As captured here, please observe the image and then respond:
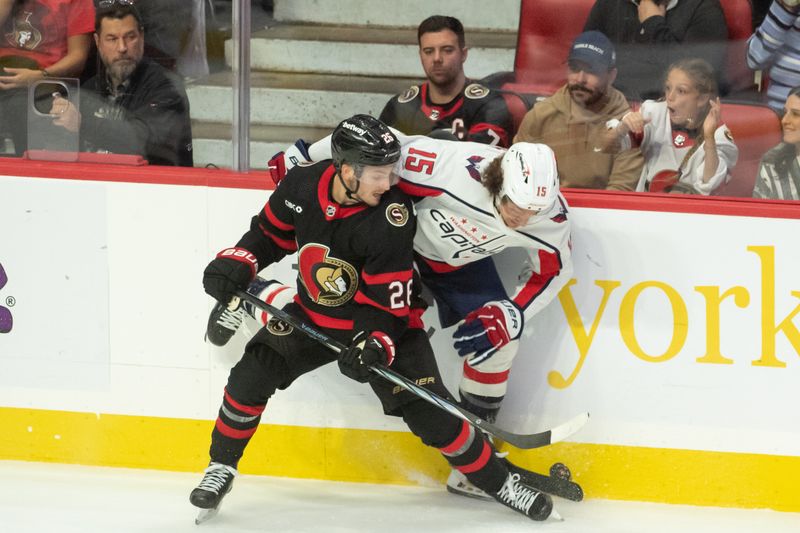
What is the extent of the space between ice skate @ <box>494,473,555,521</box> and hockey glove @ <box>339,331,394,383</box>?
551 millimetres

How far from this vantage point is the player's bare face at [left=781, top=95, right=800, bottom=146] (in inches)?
122

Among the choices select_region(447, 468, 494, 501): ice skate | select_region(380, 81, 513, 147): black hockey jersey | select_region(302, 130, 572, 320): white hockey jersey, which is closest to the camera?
select_region(302, 130, 572, 320): white hockey jersey

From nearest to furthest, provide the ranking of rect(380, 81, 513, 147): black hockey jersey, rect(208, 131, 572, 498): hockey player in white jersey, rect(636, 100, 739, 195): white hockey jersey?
1. rect(208, 131, 572, 498): hockey player in white jersey
2. rect(636, 100, 739, 195): white hockey jersey
3. rect(380, 81, 513, 147): black hockey jersey

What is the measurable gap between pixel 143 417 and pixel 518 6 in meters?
1.61

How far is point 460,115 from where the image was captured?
3.32m

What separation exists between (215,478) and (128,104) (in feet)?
3.63

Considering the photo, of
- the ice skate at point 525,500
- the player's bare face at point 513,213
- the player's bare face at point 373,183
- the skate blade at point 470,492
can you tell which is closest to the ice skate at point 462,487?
the skate blade at point 470,492

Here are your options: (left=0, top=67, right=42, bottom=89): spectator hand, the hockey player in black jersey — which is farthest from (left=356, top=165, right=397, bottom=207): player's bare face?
(left=0, top=67, right=42, bottom=89): spectator hand

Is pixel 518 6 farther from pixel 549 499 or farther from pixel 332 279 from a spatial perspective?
pixel 549 499

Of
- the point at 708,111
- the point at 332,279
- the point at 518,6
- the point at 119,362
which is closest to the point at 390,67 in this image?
the point at 518,6

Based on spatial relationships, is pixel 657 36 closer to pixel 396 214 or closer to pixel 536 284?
pixel 536 284

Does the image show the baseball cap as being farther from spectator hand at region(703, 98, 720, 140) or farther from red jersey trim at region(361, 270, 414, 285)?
red jersey trim at region(361, 270, 414, 285)

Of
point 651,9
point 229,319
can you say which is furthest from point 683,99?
point 229,319

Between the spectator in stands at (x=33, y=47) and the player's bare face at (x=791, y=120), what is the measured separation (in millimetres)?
1946
